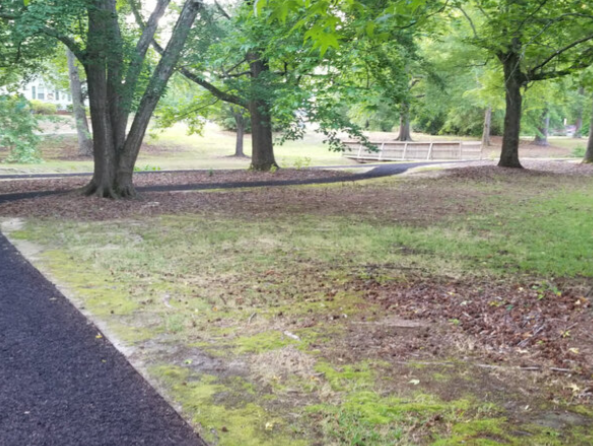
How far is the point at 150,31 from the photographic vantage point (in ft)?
39.4

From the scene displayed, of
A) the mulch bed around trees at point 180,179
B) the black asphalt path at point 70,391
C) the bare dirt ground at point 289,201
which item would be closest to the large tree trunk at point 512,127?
the bare dirt ground at point 289,201

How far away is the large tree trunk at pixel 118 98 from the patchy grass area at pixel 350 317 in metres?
2.18

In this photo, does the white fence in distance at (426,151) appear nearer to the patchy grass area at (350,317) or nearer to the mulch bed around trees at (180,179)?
the mulch bed around trees at (180,179)

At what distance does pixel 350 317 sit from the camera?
4836 millimetres

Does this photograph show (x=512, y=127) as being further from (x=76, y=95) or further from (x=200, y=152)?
(x=200, y=152)

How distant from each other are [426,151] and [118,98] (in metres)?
21.3

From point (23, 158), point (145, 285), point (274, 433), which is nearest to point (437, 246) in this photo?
point (145, 285)

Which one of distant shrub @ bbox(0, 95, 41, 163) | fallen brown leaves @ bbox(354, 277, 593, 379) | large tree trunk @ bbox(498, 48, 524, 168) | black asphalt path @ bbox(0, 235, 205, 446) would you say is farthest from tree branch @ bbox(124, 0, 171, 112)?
large tree trunk @ bbox(498, 48, 524, 168)

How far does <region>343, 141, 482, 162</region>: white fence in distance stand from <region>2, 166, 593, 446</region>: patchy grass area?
66.3ft

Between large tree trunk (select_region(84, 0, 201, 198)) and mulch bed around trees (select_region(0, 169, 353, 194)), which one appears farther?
mulch bed around trees (select_region(0, 169, 353, 194))

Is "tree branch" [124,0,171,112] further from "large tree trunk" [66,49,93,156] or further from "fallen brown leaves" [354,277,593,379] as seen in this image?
"large tree trunk" [66,49,93,156]

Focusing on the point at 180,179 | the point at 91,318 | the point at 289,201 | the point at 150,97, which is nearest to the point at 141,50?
the point at 150,97

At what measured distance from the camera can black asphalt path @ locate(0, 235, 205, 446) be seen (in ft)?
9.52

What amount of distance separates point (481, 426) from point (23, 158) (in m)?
11.1
